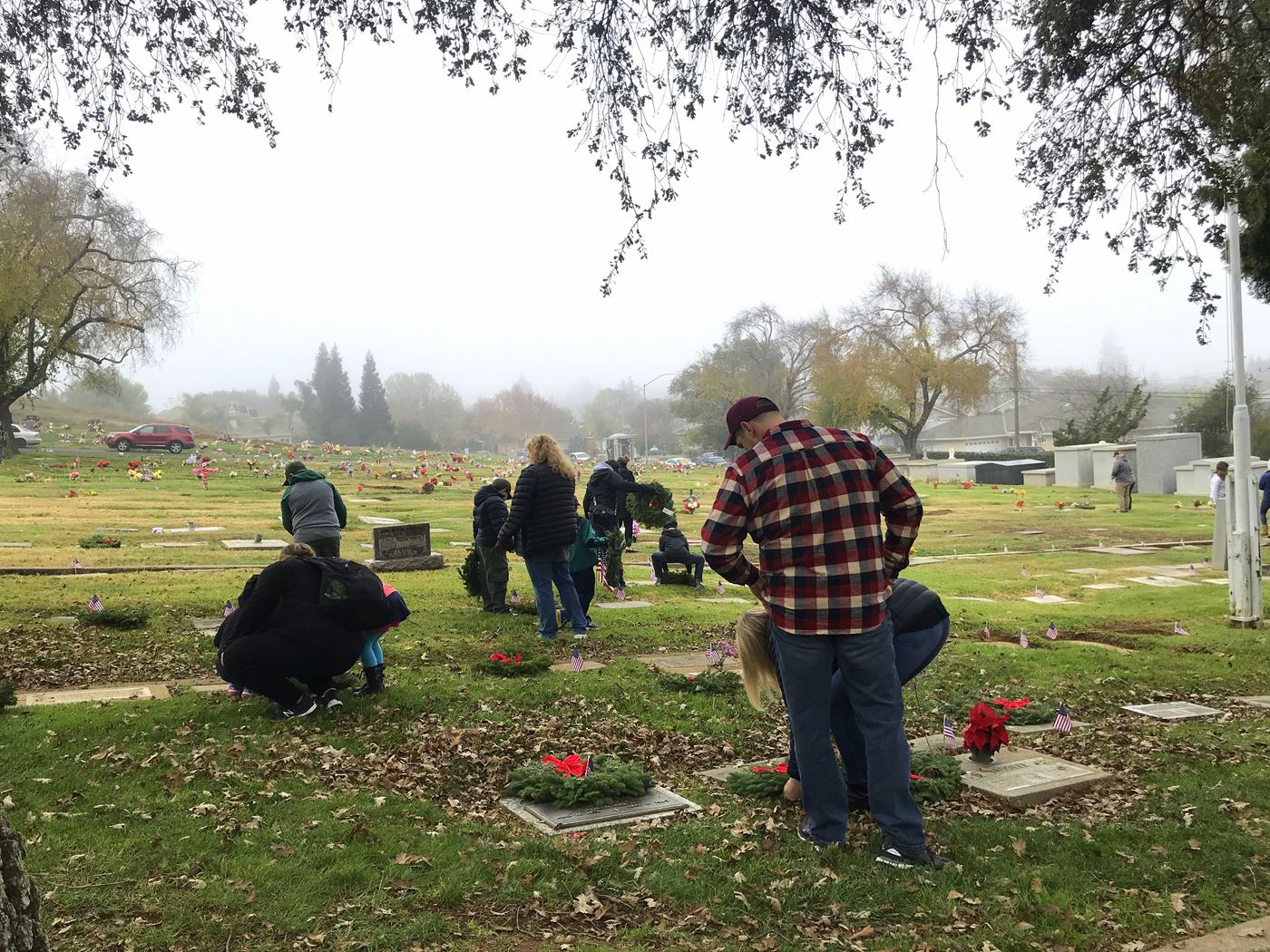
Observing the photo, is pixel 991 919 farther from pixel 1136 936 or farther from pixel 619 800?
pixel 619 800

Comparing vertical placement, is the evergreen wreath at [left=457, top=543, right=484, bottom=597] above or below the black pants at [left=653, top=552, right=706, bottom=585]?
above

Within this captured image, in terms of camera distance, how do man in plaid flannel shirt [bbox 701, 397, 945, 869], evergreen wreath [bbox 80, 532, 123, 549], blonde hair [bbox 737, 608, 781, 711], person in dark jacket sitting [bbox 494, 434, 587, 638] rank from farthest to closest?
evergreen wreath [bbox 80, 532, 123, 549] → person in dark jacket sitting [bbox 494, 434, 587, 638] → blonde hair [bbox 737, 608, 781, 711] → man in plaid flannel shirt [bbox 701, 397, 945, 869]

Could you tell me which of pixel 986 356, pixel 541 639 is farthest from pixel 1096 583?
pixel 986 356

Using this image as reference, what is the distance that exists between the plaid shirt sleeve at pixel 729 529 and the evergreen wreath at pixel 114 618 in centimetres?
755

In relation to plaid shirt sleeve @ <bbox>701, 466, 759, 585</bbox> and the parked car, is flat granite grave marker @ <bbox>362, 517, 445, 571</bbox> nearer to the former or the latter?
plaid shirt sleeve @ <bbox>701, 466, 759, 585</bbox>

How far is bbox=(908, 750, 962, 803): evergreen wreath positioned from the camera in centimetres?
496

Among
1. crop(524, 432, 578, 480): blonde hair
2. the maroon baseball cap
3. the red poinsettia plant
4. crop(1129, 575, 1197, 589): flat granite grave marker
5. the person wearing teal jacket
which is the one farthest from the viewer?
crop(1129, 575, 1197, 589): flat granite grave marker

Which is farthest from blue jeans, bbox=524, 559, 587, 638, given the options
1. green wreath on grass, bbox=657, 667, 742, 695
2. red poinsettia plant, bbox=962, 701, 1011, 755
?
red poinsettia plant, bbox=962, 701, 1011, 755

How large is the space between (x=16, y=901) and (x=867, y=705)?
3.04m

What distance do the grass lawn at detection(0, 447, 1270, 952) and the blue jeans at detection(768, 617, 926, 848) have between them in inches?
10.4

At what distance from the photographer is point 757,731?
6.48m

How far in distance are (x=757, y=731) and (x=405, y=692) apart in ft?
8.29

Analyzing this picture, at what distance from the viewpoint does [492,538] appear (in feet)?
34.8

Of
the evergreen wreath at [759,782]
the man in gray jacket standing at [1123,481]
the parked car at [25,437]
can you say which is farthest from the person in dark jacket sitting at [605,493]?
the parked car at [25,437]
